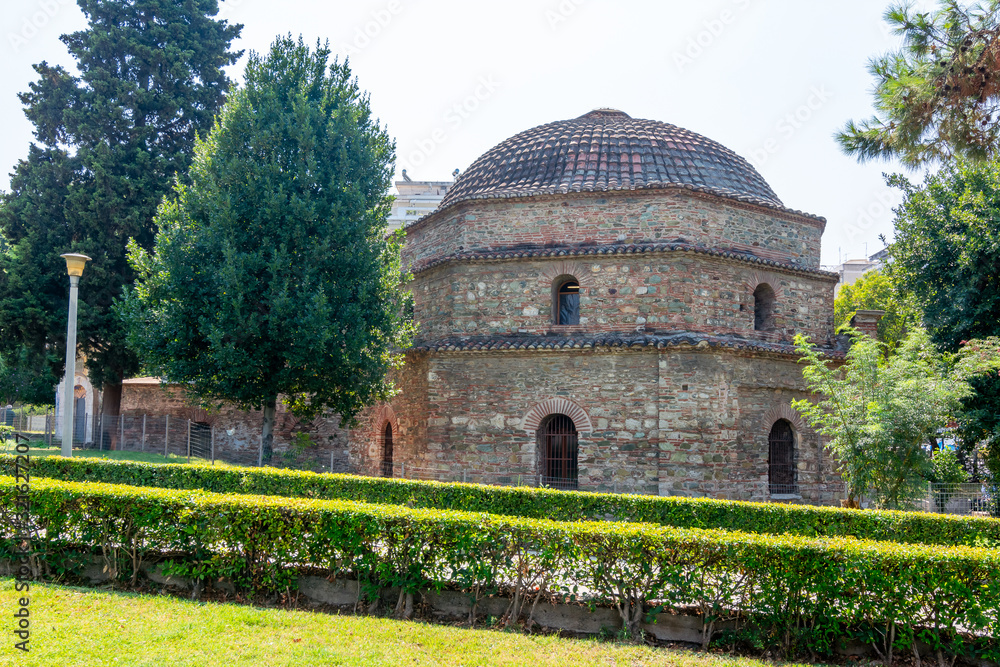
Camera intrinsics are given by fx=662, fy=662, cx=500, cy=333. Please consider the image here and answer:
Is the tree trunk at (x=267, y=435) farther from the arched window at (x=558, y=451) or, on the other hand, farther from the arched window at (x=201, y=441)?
the arched window at (x=201, y=441)

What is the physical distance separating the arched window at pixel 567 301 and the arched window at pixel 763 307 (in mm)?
3954

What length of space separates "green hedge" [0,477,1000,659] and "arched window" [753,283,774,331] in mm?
9308

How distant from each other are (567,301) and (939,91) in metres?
8.03

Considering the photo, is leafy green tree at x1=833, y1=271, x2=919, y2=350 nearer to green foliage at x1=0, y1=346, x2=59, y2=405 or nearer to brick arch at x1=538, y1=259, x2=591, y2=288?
brick arch at x1=538, y1=259, x2=591, y2=288

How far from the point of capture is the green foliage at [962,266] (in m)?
13.9

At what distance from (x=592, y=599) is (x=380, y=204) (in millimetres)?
10185

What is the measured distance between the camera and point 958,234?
14.9 meters

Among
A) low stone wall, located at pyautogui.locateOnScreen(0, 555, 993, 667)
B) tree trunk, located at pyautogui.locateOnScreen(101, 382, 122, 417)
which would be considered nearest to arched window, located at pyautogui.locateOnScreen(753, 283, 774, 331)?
low stone wall, located at pyautogui.locateOnScreen(0, 555, 993, 667)

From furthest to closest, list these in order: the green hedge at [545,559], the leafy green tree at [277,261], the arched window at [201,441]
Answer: the arched window at [201,441] → the leafy green tree at [277,261] → the green hedge at [545,559]

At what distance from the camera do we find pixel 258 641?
542 centimetres

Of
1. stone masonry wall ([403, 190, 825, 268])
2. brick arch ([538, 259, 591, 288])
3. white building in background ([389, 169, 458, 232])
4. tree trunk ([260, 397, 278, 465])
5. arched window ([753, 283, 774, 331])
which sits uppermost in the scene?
white building in background ([389, 169, 458, 232])

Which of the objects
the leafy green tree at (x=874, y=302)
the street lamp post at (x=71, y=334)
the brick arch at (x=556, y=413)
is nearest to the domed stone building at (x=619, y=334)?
the brick arch at (x=556, y=413)

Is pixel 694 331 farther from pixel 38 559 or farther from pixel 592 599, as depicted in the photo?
pixel 38 559

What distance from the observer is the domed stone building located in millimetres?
13062
